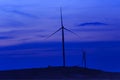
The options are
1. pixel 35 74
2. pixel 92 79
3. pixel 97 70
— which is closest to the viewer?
pixel 92 79

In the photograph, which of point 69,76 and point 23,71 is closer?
point 69,76

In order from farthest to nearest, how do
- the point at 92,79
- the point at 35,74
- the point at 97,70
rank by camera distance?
1. the point at 97,70
2. the point at 35,74
3. the point at 92,79

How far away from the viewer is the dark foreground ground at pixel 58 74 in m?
43.3

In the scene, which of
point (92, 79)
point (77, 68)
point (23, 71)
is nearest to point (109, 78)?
point (92, 79)

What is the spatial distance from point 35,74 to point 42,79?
3.29 meters

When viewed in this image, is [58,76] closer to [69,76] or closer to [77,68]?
[69,76]

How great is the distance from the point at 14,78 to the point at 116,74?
883 centimetres

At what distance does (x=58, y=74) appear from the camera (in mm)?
44844

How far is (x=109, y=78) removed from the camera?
43.2 m

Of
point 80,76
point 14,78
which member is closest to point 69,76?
point 80,76

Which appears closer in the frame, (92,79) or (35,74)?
(92,79)

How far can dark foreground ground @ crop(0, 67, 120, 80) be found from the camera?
142ft

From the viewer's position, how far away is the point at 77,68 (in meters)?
47.7

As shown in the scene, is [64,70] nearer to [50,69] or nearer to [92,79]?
[50,69]
